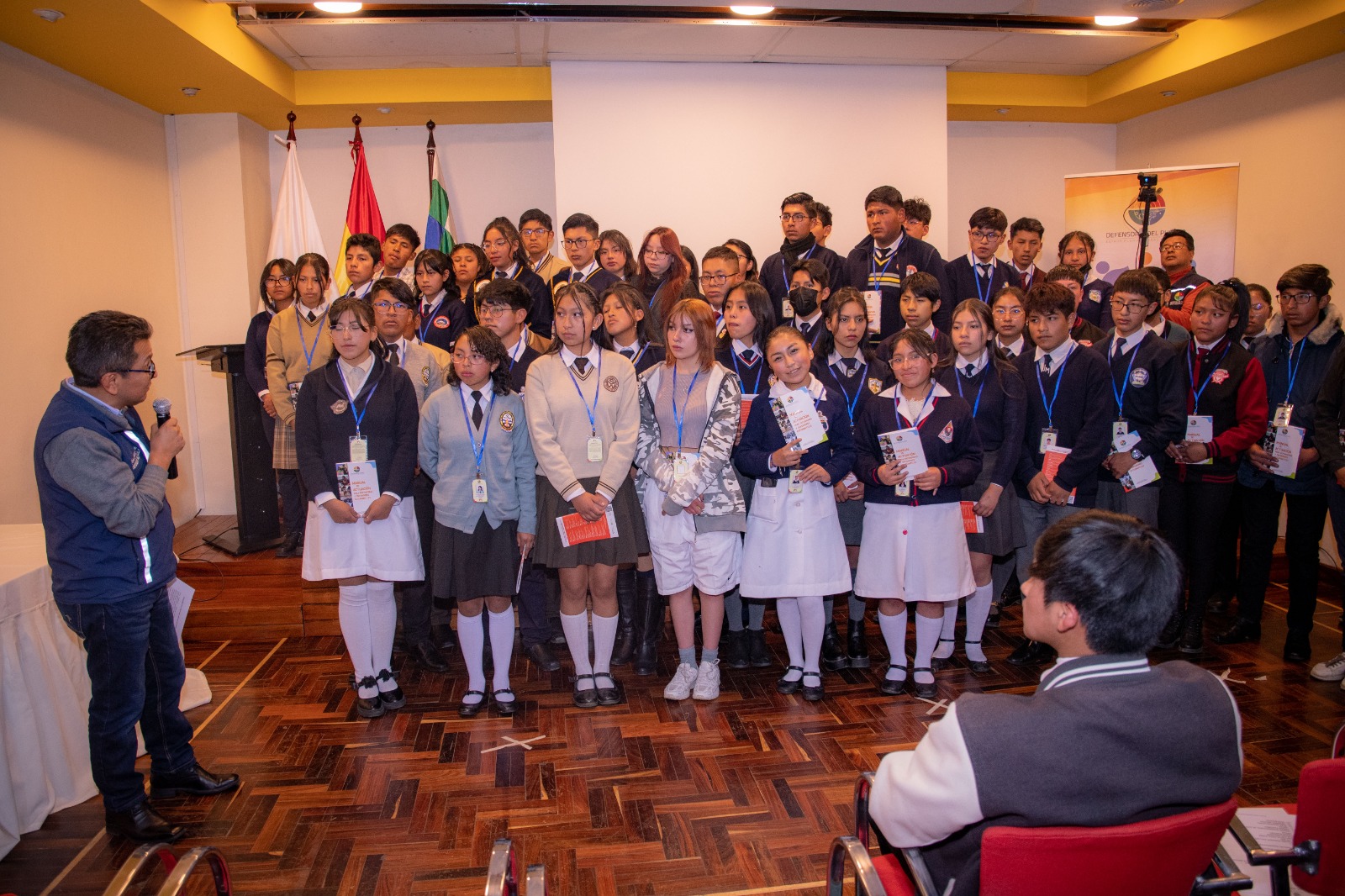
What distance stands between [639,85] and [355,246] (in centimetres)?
268

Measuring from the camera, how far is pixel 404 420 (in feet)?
12.0

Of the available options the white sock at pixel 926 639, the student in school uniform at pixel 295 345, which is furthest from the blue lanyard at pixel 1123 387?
the student in school uniform at pixel 295 345

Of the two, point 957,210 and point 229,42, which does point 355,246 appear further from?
point 957,210

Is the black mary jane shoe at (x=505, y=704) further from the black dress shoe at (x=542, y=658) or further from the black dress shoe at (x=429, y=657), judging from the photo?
the black dress shoe at (x=429, y=657)

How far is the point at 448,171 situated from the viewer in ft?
23.7

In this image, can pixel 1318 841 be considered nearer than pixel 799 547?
Yes

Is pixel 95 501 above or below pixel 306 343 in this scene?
below

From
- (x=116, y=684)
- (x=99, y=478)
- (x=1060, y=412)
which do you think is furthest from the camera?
(x=1060, y=412)

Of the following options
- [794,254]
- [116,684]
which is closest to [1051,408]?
[794,254]

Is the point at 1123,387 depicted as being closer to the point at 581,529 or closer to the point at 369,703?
the point at 581,529

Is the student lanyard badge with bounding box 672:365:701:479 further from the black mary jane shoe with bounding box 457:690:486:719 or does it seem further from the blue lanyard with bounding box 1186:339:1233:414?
the blue lanyard with bounding box 1186:339:1233:414

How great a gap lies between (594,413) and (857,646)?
5.71ft

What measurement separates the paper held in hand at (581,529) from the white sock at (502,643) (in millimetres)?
417

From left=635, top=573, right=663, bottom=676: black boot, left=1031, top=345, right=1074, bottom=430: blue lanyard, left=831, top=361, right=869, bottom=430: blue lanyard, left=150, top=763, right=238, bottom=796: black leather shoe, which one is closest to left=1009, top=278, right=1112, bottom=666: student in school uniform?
left=1031, top=345, right=1074, bottom=430: blue lanyard
